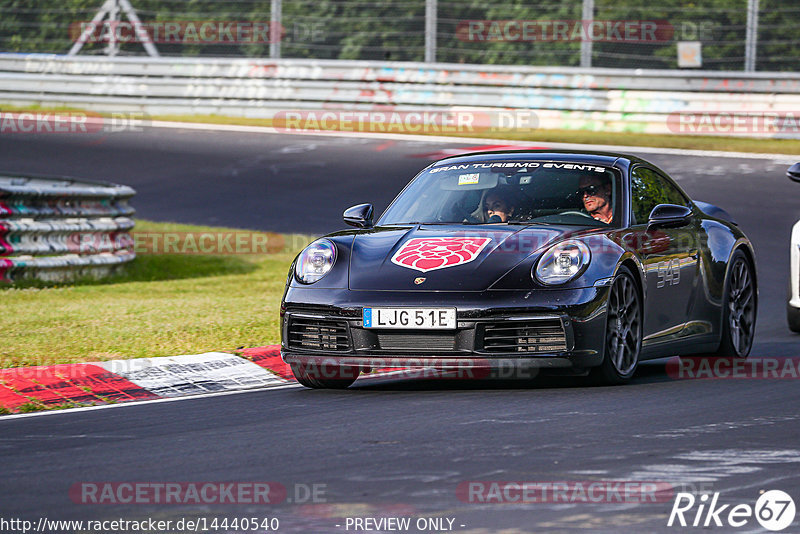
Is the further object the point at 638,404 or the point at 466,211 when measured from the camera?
the point at 466,211

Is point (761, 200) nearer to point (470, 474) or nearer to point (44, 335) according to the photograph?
point (44, 335)

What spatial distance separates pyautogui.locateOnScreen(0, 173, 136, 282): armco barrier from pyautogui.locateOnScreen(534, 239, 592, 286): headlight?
21.7 feet

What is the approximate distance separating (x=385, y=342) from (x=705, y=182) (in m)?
12.1

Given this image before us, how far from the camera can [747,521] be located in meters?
4.56

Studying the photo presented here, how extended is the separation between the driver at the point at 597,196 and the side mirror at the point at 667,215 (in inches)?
9.3

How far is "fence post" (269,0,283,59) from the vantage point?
24.0m

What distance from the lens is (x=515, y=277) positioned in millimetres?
7266

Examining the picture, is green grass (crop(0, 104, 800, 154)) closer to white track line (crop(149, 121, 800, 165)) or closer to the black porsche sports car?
white track line (crop(149, 121, 800, 165))

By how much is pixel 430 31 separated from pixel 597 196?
15849 millimetres

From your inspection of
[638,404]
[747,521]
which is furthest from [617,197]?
[747,521]
